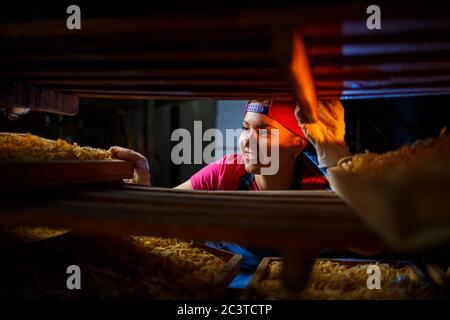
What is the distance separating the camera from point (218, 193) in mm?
2643

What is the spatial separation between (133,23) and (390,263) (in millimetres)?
2607

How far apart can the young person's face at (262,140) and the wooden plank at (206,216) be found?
168 cm

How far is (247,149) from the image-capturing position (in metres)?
4.12

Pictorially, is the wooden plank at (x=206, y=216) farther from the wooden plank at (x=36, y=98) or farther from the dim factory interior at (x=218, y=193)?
the wooden plank at (x=36, y=98)

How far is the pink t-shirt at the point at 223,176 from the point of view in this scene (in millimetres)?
4871

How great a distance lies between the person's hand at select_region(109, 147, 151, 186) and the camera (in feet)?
11.8

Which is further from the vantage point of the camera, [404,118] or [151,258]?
[404,118]

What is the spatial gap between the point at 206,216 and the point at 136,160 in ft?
6.52

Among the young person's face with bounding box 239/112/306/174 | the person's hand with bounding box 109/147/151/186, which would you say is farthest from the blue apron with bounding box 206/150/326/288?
the person's hand with bounding box 109/147/151/186

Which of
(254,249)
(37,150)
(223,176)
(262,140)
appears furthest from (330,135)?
(37,150)

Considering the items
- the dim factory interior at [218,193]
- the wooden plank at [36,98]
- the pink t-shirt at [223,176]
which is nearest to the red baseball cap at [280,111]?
the dim factory interior at [218,193]

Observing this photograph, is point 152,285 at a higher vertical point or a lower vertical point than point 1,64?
lower
